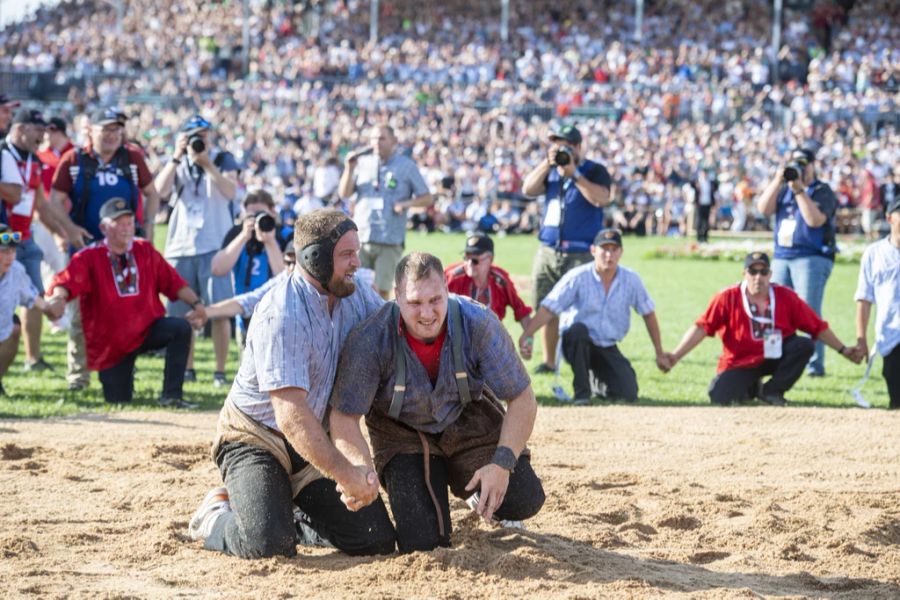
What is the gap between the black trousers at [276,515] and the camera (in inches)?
234

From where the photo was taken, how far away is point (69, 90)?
40781mm

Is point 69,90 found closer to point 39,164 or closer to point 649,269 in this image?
point 649,269

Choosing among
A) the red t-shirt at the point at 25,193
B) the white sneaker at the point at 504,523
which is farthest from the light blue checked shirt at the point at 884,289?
the red t-shirt at the point at 25,193

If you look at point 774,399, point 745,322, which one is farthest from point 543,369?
point 774,399

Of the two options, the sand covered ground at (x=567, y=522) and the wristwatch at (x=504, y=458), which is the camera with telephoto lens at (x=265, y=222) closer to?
the sand covered ground at (x=567, y=522)

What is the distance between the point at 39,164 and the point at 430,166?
954 inches

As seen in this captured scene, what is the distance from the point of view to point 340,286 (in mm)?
5973

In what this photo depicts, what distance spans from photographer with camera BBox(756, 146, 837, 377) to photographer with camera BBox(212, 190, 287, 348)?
4.91 m

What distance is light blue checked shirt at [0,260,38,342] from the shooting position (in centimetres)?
1008

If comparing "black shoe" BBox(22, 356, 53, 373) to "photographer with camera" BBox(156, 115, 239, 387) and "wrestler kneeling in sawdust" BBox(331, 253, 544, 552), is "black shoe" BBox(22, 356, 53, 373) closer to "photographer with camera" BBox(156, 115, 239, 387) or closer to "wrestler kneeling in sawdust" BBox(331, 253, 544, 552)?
"photographer with camera" BBox(156, 115, 239, 387)

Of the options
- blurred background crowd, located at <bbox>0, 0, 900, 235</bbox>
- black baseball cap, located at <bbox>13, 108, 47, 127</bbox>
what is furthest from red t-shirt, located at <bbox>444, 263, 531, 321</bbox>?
blurred background crowd, located at <bbox>0, 0, 900, 235</bbox>

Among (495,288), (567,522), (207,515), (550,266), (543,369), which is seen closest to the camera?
(207,515)

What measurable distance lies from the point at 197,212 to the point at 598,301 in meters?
4.07

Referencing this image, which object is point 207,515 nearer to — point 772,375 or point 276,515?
point 276,515
